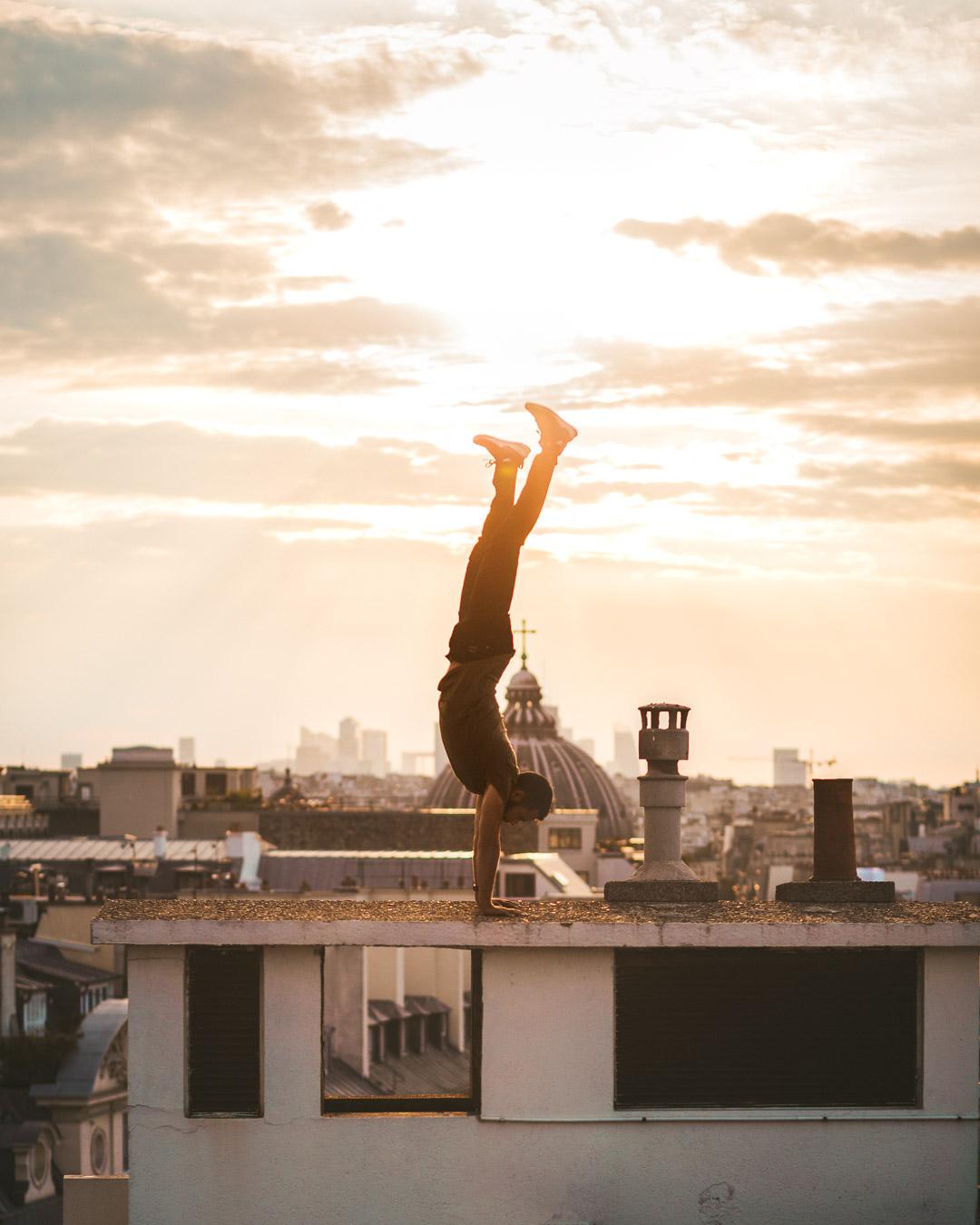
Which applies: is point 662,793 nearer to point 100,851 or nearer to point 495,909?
point 495,909

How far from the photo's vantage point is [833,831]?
16.3 meters

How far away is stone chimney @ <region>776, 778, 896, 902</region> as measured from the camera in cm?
1566

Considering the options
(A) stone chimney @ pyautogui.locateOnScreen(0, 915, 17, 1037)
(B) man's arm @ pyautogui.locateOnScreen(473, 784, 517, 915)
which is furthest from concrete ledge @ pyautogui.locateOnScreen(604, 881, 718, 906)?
(A) stone chimney @ pyautogui.locateOnScreen(0, 915, 17, 1037)

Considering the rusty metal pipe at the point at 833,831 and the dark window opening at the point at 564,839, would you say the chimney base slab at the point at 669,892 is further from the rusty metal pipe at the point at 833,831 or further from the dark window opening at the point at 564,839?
the dark window opening at the point at 564,839

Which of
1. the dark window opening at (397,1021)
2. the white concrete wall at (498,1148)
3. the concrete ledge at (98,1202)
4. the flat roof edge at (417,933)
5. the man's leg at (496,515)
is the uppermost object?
the man's leg at (496,515)

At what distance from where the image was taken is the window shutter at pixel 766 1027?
14.4m

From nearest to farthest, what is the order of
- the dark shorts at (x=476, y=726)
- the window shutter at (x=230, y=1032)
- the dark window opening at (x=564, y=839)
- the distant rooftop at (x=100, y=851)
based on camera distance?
the window shutter at (x=230, y=1032) < the dark shorts at (x=476, y=726) < the distant rooftop at (x=100, y=851) < the dark window opening at (x=564, y=839)

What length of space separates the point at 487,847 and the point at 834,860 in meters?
2.77

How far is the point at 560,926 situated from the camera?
14.1 m

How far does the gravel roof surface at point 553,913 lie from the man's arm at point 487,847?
127 mm

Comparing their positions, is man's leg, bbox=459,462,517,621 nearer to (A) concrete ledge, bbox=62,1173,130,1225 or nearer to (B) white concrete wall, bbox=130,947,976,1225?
(B) white concrete wall, bbox=130,947,976,1225

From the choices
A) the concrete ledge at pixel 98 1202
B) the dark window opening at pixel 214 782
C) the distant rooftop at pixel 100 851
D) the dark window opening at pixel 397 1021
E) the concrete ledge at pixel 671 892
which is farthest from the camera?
the dark window opening at pixel 214 782

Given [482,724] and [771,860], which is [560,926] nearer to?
[482,724]

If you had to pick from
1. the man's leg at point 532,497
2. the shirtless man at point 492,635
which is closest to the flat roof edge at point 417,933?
the shirtless man at point 492,635
